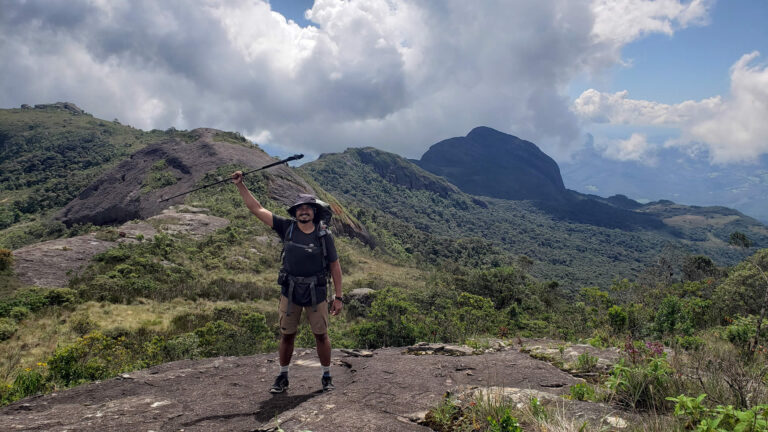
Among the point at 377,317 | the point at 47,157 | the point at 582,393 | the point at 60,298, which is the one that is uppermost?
the point at 47,157

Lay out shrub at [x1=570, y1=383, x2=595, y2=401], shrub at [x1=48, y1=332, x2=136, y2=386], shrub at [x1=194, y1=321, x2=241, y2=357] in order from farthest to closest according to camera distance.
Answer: shrub at [x1=194, y1=321, x2=241, y2=357]
shrub at [x1=48, y1=332, x2=136, y2=386]
shrub at [x1=570, y1=383, x2=595, y2=401]

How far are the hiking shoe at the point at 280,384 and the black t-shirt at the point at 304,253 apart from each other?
59.5 inches

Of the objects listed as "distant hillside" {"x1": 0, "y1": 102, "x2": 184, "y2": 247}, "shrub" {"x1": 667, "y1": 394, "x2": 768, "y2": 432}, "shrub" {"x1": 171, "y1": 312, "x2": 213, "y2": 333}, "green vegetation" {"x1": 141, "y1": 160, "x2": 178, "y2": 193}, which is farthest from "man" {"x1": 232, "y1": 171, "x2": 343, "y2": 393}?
"distant hillside" {"x1": 0, "y1": 102, "x2": 184, "y2": 247}

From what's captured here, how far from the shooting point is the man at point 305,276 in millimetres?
5035

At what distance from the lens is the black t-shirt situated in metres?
5.03

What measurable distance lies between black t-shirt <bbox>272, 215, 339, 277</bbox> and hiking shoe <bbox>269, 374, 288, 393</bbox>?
1.51 metres

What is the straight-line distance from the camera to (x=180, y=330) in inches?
488

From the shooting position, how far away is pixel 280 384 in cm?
515

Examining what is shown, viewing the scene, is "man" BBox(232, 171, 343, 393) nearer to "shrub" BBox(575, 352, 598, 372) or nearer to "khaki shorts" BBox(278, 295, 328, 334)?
"khaki shorts" BBox(278, 295, 328, 334)

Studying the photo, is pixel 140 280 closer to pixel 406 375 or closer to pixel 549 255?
pixel 406 375

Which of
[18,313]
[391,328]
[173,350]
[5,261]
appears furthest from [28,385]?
[5,261]

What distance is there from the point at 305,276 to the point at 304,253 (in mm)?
327

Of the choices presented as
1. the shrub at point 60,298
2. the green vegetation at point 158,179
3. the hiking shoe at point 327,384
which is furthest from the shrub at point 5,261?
the green vegetation at point 158,179

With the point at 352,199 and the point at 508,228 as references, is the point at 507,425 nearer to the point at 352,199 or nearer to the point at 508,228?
the point at 352,199
